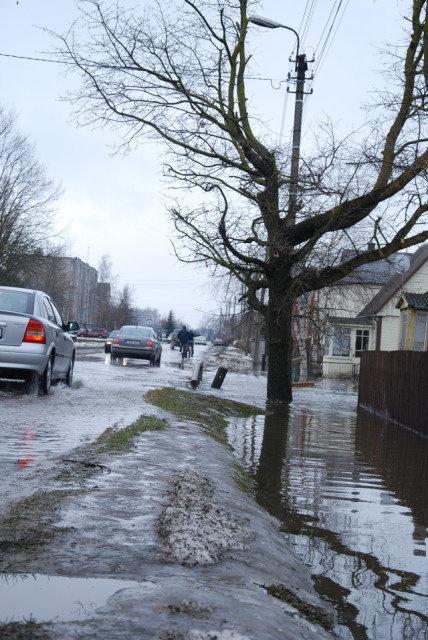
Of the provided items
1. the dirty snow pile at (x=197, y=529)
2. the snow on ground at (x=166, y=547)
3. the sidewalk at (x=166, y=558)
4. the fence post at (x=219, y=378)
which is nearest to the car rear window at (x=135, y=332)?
the fence post at (x=219, y=378)

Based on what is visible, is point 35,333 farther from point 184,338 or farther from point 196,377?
point 184,338

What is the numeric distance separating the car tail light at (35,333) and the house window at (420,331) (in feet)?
78.3

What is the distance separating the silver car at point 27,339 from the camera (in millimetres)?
11430

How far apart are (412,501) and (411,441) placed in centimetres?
629

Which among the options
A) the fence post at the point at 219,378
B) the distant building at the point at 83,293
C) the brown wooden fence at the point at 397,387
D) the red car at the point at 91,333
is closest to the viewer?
the brown wooden fence at the point at 397,387

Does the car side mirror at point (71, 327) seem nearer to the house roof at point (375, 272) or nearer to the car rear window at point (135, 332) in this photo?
the house roof at point (375, 272)

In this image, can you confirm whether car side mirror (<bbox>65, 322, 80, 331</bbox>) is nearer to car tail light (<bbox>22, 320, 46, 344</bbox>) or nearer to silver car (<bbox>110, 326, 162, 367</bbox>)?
car tail light (<bbox>22, 320, 46, 344</bbox>)

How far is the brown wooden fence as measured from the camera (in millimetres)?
14930

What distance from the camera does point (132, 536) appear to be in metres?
4.12

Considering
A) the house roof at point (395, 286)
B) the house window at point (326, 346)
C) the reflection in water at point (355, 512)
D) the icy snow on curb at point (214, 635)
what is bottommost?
the reflection in water at point (355, 512)

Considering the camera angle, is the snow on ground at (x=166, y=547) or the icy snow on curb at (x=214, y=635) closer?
the icy snow on curb at (x=214, y=635)

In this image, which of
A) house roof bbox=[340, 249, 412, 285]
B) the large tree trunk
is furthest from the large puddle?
the large tree trunk

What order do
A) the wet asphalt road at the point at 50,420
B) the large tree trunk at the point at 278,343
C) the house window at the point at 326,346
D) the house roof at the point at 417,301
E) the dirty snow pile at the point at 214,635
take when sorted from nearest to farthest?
1. the dirty snow pile at the point at 214,635
2. the wet asphalt road at the point at 50,420
3. the large tree trunk at the point at 278,343
4. the house roof at the point at 417,301
5. the house window at the point at 326,346

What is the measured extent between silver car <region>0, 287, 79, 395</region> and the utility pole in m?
7.06
